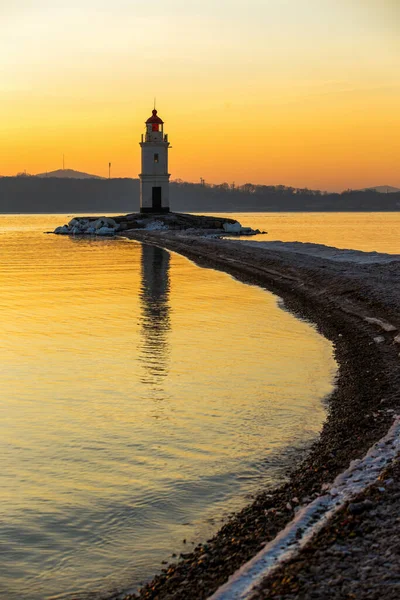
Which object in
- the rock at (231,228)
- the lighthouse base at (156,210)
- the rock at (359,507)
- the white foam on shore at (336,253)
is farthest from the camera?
the lighthouse base at (156,210)

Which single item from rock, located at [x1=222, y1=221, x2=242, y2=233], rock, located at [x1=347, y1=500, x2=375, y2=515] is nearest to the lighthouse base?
rock, located at [x1=222, y1=221, x2=242, y2=233]

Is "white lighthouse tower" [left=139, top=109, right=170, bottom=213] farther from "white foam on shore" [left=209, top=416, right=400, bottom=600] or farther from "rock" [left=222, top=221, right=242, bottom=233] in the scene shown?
"white foam on shore" [left=209, top=416, right=400, bottom=600]

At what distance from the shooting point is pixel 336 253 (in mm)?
35375

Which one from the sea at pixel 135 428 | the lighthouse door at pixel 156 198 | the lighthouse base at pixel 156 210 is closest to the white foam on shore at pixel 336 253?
the sea at pixel 135 428

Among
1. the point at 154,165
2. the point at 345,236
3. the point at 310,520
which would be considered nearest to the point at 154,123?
the point at 154,165

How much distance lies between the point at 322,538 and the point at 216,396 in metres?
5.89

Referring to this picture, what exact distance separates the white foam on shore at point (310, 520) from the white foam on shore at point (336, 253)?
22684mm

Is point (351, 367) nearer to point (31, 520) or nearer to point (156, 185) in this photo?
point (31, 520)

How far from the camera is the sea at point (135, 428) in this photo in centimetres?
642

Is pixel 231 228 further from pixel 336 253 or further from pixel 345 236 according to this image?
pixel 336 253

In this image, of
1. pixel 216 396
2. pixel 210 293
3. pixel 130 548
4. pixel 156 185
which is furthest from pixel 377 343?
pixel 156 185

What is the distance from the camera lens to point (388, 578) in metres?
4.77

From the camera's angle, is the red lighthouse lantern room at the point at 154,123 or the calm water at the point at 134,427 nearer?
the calm water at the point at 134,427

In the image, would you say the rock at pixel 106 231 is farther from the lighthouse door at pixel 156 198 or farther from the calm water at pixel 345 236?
the calm water at pixel 345 236
